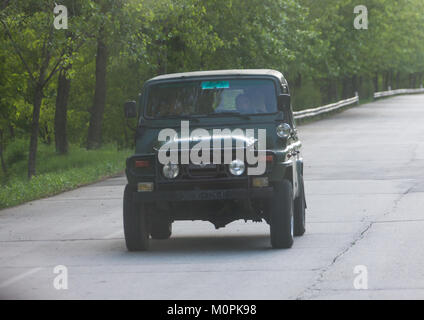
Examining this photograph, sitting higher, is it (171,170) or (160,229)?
(171,170)

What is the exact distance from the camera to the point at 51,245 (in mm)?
12891

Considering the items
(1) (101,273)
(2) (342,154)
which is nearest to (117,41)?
(2) (342,154)

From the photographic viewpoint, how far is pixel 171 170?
11.0m

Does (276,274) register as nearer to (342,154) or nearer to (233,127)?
(233,127)

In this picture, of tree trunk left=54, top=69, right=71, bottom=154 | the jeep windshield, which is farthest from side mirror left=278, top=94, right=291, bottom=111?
tree trunk left=54, top=69, right=71, bottom=154

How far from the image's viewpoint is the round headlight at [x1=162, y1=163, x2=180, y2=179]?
1099 centimetres

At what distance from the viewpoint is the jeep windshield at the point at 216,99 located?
12.0m

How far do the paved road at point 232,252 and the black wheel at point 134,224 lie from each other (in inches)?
7.2

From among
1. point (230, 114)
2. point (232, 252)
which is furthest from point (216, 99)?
Result: point (232, 252)

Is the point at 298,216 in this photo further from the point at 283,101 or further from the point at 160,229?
the point at 160,229

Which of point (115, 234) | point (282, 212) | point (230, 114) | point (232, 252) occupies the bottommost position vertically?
point (115, 234)

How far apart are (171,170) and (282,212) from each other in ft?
4.40

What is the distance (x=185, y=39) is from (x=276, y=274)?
26.9 meters

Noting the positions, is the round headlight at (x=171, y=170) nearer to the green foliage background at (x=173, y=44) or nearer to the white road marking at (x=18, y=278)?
the white road marking at (x=18, y=278)
